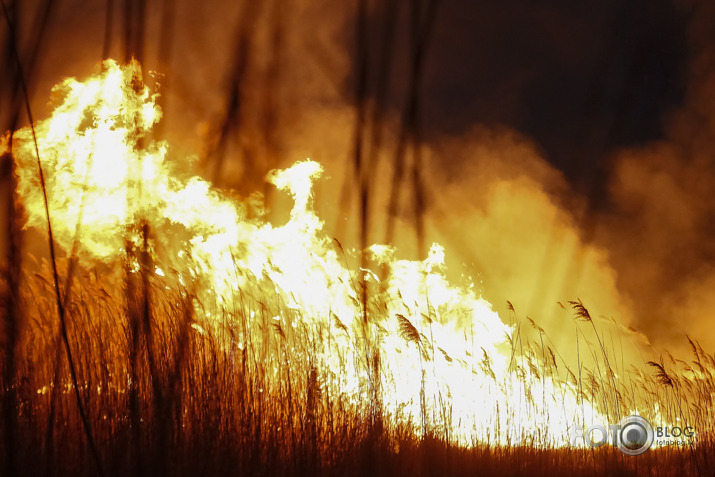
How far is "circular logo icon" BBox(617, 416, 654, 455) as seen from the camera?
5.31 metres

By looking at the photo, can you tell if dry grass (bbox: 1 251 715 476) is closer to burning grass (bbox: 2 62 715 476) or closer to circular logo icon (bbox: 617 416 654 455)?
burning grass (bbox: 2 62 715 476)

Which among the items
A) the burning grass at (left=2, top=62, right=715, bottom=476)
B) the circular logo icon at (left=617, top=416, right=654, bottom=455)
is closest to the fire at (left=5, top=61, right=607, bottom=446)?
the burning grass at (left=2, top=62, right=715, bottom=476)

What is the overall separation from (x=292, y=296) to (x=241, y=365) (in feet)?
2.99

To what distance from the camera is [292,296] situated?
4.90 metres

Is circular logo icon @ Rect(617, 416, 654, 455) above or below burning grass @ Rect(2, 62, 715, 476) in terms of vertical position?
below

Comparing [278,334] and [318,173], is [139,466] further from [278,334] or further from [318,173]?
[318,173]

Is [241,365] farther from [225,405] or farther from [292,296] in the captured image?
[292,296]

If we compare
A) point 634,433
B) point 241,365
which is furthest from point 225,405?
point 634,433

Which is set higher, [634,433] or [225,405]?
[225,405]

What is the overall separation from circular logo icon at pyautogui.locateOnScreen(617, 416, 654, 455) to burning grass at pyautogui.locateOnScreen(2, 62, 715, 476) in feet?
0.36

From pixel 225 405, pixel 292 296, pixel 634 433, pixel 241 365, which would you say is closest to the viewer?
pixel 225 405

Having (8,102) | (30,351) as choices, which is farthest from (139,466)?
(8,102)

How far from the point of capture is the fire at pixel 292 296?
461 cm

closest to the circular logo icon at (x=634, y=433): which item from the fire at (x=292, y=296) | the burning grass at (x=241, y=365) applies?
the burning grass at (x=241, y=365)
